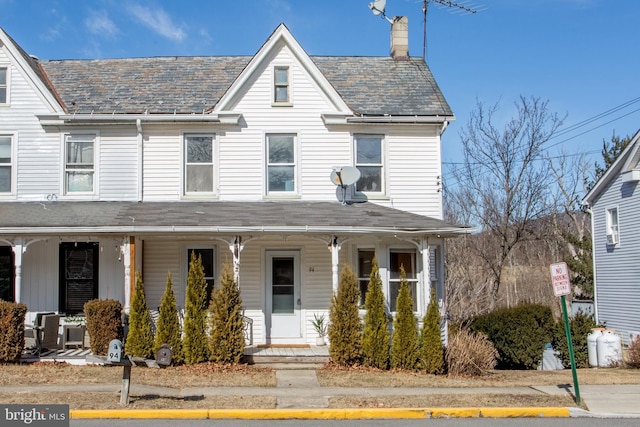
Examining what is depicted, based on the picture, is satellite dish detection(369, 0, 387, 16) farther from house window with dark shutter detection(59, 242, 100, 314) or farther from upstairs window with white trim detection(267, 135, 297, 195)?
house window with dark shutter detection(59, 242, 100, 314)

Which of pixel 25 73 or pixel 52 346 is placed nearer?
pixel 52 346

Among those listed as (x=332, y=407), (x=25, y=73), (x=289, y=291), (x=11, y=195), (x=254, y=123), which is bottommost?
(x=332, y=407)

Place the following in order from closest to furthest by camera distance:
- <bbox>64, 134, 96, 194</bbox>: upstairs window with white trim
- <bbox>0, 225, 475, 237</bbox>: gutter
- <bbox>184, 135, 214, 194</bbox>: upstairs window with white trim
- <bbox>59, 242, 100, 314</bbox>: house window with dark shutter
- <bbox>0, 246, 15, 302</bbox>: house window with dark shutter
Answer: <bbox>0, 225, 475, 237</bbox>: gutter < <bbox>0, 246, 15, 302</bbox>: house window with dark shutter < <bbox>59, 242, 100, 314</bbox>: house window with dark shutter < <bbox>64, 134, 96, 194</bbox>: upstairs window with white trim < <bbox>184, 135, 214, 194</bbox>: upstairs window with white trim

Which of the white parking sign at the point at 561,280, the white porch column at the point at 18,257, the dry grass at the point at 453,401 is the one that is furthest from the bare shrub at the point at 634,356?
the white porch column at the point at 18,257

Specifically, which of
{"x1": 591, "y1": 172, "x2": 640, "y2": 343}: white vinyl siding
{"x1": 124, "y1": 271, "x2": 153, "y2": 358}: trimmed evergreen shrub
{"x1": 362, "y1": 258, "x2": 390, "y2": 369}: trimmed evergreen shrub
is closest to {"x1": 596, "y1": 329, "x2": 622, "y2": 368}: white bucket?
{"x1": 591, "y1": 172, "x2": 640, "y2": 343}: white vinyl siding

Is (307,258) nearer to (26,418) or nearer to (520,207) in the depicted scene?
(26,418)

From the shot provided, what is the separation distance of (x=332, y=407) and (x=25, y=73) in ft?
40.1

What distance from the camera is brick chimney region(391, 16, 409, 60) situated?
2012cm

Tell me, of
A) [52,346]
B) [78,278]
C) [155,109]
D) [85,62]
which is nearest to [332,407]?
[52,346]

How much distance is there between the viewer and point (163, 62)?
64.0 ft

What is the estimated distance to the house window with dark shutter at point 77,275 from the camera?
16453mm

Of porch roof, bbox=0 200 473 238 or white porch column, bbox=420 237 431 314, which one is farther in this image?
white porch column, bbox=420 237 431 314

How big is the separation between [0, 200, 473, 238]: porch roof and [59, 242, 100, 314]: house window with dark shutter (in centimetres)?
107

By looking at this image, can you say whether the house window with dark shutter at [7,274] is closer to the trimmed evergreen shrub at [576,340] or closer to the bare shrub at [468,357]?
the bare shrub at [468,357]
